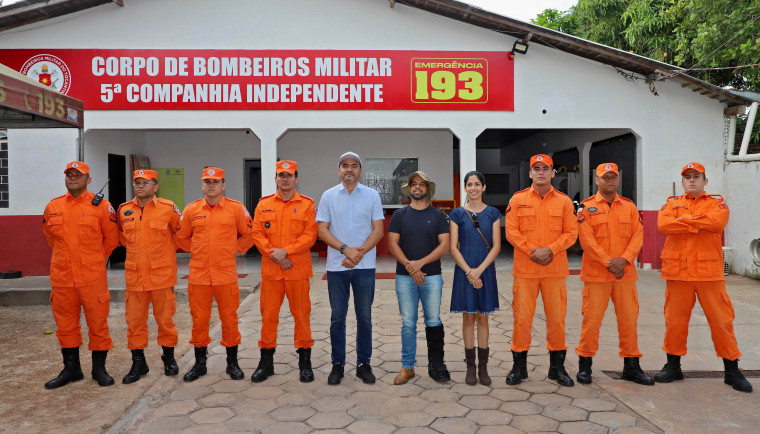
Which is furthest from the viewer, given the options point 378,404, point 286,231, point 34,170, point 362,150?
point 362,150

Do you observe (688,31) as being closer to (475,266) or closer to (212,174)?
(475,266)

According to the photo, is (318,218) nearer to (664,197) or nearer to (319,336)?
(319,336)

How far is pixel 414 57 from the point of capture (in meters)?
9.14

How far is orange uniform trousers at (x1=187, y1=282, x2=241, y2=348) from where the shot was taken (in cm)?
424

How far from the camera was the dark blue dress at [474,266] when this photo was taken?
4.01m

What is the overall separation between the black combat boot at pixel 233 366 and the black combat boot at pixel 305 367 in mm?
473

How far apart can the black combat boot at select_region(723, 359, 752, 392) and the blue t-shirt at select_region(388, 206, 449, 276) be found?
2.30 metres

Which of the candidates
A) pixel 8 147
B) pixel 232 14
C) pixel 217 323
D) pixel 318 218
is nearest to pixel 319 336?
pixel 217 323

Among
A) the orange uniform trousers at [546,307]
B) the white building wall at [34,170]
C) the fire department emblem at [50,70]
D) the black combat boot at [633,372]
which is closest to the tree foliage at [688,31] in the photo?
the black combat boot at [633,372]

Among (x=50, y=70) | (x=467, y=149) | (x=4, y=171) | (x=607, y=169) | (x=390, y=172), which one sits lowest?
(x=607, y=169)

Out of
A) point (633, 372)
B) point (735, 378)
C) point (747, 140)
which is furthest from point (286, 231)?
point (747, 140)

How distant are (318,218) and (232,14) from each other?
6234 mm

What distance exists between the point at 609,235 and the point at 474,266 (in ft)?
3.62

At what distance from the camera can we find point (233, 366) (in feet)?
14.0
